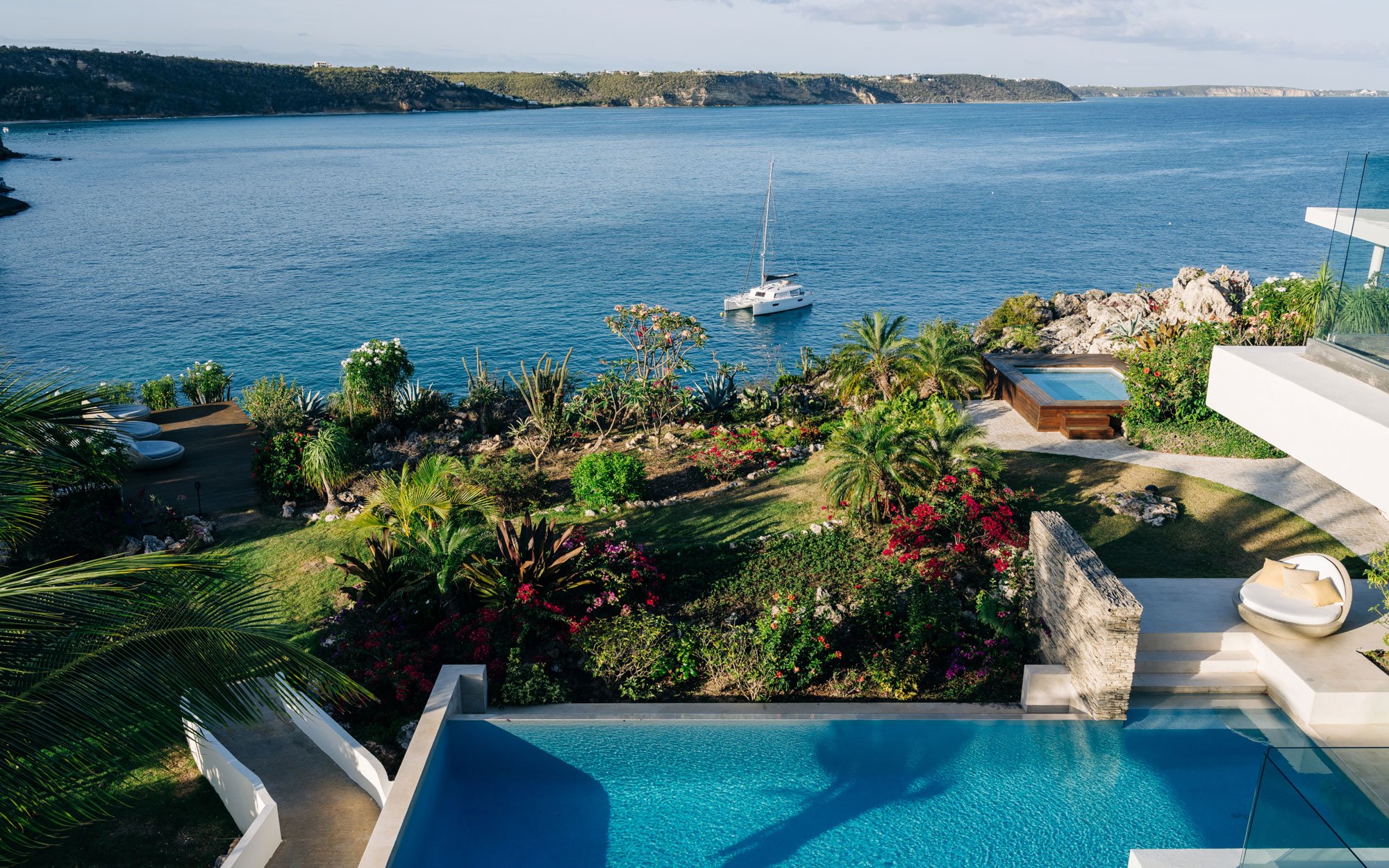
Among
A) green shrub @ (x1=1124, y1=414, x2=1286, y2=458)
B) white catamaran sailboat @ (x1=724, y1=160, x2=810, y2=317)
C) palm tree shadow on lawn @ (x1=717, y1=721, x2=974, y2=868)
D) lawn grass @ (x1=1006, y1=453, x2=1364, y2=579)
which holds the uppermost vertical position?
green shrub @ (x1=1124, y1=414, x2=1286, y2=458)

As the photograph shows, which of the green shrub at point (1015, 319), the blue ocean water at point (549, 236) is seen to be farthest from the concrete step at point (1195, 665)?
the blue ocean water at point (549, 236)

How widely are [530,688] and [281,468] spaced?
7.86 metres

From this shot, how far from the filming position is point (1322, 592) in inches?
361

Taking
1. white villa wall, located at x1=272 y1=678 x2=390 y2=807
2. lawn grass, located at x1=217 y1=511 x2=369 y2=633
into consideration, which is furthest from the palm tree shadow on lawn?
lawn grass, located at x1=217 y1=511 x2=369 y2=633

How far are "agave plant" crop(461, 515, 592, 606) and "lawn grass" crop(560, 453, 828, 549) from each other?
1934 mm

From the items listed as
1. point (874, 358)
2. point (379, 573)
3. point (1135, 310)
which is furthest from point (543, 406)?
point (1135, 310)

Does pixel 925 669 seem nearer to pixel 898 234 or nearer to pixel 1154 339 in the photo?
pixel 1154 339

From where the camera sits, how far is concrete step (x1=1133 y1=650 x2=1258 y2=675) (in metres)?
9.10

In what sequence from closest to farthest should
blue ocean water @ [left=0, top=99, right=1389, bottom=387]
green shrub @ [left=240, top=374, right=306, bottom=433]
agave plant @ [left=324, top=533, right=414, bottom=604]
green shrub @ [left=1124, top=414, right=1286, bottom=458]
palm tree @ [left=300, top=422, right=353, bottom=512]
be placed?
agave plant @ [left=324, top=533, right=414, bottom=604] → palm tree @ [left=300, top=422, right=353, bottom=512] → green shrub @ [left=1124, top=414, right=1286, bottom=458] → green shrub @ [left=240, top=374, right=306, bottom=433] → blue ocean water @ [left=0, top=99, right=1389, bottom=387]

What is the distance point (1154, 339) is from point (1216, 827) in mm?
13063

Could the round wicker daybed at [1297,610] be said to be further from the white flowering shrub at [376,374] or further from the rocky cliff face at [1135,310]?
the white flowering shrub at [376,374]

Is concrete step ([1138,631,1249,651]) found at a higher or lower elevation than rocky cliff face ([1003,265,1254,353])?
lower

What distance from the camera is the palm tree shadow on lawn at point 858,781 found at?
7.18 m

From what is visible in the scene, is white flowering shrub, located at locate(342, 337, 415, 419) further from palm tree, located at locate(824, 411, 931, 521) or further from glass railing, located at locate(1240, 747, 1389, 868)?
glass railing, located at locate(1240, 747, 1389, 868)
